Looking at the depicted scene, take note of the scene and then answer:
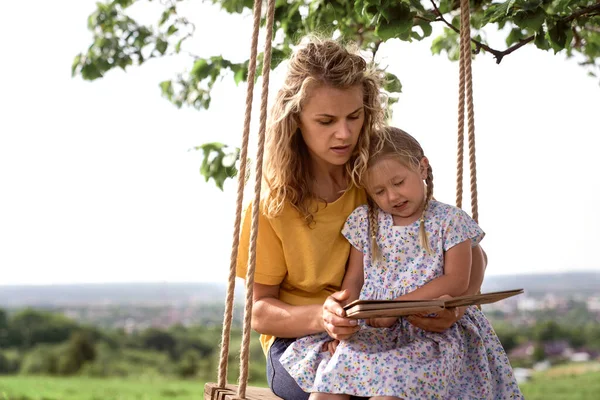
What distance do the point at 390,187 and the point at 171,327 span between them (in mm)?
10131

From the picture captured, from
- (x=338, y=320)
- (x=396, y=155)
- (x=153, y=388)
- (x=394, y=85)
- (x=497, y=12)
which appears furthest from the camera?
(x=153, y=388)

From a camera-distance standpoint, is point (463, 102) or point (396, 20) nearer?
point (463, 102)

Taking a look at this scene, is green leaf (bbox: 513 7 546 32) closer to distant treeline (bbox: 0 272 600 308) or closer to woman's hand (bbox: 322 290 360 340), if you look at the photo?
woman's hand (bbox: 322 290 360 340)

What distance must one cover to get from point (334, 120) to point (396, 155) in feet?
0.57

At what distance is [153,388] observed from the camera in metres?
8.83

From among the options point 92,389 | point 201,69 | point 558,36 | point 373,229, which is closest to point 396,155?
point 373,229

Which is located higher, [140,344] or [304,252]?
[304,252]

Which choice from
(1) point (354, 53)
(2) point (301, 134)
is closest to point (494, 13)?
(1) point (354, 53)

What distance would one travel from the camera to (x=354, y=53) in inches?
77.4

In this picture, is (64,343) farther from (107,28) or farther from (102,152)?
(107,28)

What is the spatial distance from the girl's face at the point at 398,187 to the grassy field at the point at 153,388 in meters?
6.62

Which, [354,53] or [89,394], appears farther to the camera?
[89,394]

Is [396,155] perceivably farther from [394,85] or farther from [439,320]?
[394,85]

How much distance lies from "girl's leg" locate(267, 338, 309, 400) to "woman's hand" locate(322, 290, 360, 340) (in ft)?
0.79
